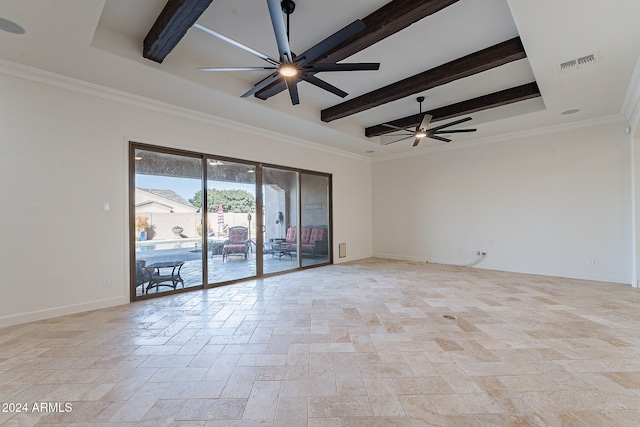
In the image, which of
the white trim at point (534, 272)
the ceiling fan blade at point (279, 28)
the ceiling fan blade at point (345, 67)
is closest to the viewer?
the ceiling fan blade at point (279, 28)

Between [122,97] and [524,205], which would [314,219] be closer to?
[122,97]

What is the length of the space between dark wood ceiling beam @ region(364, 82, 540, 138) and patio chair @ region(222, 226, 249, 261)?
3797 mm

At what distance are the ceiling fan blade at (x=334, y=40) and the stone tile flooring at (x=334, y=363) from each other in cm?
288

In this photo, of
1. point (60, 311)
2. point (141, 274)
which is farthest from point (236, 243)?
point (60, 311)

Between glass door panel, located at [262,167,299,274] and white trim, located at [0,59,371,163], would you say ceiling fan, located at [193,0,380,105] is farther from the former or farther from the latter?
glass door panel, located at [262,167,299,274]

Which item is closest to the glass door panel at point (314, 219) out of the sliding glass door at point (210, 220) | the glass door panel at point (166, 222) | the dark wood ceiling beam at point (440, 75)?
the sliding glass door at point (210, 220)

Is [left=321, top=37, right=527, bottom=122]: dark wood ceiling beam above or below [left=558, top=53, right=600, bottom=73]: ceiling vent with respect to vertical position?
above

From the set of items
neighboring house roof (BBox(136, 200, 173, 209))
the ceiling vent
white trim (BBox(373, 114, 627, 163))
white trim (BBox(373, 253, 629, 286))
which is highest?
the ceiling vent

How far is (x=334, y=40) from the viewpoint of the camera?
243cm

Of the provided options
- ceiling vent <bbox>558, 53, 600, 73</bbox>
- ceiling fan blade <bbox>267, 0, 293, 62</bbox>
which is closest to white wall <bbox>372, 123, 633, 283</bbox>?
ceiling vent <bbox>558, 53, 600, 73</bbox>

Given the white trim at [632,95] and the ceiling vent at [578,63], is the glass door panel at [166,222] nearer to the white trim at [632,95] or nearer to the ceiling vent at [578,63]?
the ceiling vent at [578,63]

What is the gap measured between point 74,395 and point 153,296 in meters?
2.50

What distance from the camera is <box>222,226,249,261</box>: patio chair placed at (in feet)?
17.5

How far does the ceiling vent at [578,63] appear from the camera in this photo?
318cm
